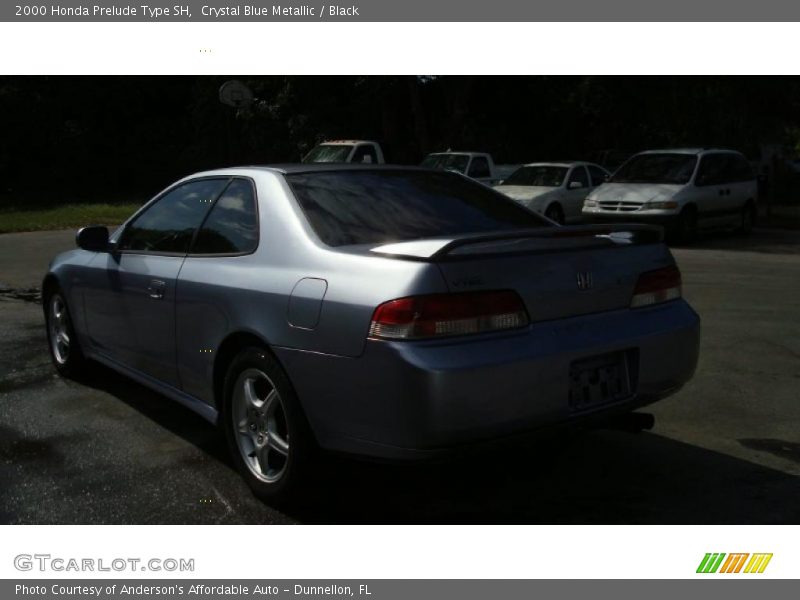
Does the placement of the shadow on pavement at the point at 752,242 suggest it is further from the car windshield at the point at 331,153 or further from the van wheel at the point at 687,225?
the car windshield at the point at 331,153

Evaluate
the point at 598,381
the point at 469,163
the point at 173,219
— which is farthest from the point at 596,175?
the point at 598,381

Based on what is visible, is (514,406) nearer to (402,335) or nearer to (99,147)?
(402,335)

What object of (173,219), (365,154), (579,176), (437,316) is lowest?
(579,176)

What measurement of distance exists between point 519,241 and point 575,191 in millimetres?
15583

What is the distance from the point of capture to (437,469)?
14.2 feet

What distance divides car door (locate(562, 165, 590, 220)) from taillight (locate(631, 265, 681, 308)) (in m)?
14.6

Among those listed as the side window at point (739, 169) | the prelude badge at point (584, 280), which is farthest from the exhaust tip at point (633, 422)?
the side window at point (739, 169)

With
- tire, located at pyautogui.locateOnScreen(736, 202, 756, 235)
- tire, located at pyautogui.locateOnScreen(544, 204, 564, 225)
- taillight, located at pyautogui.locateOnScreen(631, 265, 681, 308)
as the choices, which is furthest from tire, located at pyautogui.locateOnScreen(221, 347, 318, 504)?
tire, located at pyautogui.locateOnScreen(736, 202, 756, 235)

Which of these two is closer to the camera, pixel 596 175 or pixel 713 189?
pixel 713 189

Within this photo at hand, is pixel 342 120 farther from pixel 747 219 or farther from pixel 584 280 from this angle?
pixel 584 280

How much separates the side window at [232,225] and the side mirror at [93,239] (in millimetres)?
1057

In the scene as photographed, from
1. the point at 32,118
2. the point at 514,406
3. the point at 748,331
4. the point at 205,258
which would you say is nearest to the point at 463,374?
the point at 514,406

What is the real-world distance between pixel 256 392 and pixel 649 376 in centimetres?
169

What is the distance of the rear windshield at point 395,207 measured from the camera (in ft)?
13.2
